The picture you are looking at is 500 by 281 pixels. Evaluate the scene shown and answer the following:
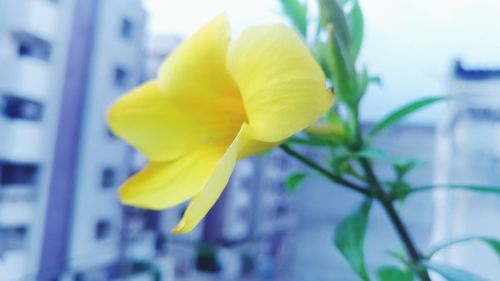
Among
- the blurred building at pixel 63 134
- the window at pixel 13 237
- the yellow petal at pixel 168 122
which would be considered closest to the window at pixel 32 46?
the blurred building at pixel 63 134

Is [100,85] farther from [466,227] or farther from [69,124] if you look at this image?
[466,227]

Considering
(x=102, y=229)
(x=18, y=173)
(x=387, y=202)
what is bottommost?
(x=102, y=229)

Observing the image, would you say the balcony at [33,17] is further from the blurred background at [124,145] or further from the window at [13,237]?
the window at [13,237]

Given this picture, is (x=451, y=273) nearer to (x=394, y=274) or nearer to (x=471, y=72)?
(x=394, y=274)

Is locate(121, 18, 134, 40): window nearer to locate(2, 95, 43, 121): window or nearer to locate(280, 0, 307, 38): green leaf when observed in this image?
locate(2, 95, 43, 121): window

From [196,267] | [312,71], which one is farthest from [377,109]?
[312,71]

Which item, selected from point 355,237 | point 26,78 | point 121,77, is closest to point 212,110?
point 355,237
